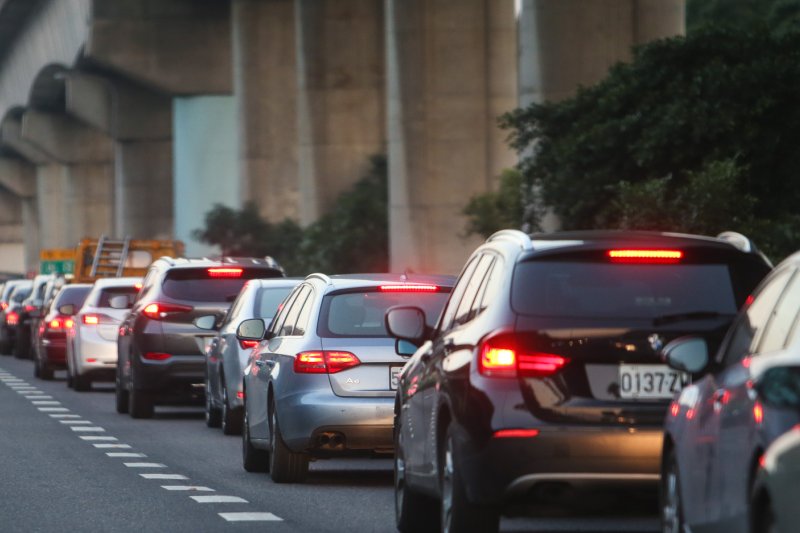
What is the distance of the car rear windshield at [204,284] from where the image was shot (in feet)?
75.0

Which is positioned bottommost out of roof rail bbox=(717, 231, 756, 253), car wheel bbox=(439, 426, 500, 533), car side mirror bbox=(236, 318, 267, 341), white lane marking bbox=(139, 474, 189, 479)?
white lane marking bbox=(139, 474, 189, 479)

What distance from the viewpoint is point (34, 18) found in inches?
3487

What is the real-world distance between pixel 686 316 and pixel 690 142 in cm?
1816

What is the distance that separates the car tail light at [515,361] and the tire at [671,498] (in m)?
0.90

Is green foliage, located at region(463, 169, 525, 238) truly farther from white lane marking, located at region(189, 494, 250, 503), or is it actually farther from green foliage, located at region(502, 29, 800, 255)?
white lane marking, located at region(189, 494, 250, 503)

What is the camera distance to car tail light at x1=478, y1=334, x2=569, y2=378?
9656mm

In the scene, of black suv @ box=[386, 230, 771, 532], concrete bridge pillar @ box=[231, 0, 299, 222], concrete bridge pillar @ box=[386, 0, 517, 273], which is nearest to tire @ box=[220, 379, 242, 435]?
black suv @ box=[386, 230, 771, 532]

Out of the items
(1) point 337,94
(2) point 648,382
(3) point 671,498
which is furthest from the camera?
(1) point 337,94

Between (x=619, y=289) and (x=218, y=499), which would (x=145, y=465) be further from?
(x=619, y=289)

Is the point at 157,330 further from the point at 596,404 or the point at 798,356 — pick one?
the point at 798,356

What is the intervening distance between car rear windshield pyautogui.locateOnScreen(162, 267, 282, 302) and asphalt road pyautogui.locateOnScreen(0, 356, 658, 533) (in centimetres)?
127

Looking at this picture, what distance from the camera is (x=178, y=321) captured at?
Answer: 2317 cm

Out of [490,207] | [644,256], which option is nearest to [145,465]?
[644,256]

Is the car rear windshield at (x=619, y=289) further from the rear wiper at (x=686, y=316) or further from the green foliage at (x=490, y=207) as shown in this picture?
the green foliage at (x=490, y=207)
